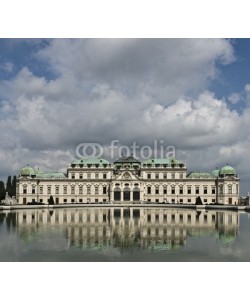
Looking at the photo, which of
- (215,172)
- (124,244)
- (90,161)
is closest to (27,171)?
(90,161)

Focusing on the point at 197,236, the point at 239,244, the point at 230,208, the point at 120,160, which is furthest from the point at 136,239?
the point at 120,160

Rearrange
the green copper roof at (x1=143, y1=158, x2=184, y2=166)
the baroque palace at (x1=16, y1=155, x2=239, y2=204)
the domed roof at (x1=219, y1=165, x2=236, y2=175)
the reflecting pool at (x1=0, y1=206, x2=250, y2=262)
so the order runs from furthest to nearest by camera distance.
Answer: the green copper roof at (x1=143, y1=158, x2=184, y2=166), the domed roof at (x1=219, y1=165, x2=236, y2=175), the baroque palace at (x1=16, y1=155, x2=239, y2=204), the reflecting pool at (x1=0, y1=206, x2=250, y2=262)

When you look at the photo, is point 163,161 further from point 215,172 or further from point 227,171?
point 227,171

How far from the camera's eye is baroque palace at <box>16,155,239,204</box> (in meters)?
109

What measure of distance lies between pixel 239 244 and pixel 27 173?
3480 inches

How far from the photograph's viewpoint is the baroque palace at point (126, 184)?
10919cm

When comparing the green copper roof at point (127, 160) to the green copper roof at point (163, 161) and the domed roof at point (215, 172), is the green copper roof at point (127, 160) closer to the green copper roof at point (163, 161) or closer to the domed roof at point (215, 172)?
the green copper roof at point (163, 161)

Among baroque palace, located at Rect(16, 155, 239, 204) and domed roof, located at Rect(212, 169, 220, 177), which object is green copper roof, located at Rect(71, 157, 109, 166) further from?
domed roof, located at Rect(212, 169, 220, 177)

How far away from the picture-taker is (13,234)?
1507 inches

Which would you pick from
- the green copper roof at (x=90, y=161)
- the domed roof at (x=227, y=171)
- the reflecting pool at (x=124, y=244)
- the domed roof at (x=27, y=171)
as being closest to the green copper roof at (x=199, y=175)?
the domed roof at (x=227, y=171)

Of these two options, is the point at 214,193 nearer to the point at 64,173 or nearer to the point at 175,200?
the point at 175,200

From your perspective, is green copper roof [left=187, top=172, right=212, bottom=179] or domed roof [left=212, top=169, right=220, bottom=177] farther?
domed roof [left=212, top=169, right=220, bottom=177]

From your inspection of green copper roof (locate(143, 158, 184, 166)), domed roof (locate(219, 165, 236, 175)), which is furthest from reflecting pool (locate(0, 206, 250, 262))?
green copper roof (locate(143, 158, 184, 166))

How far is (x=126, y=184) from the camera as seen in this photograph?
109 meters
